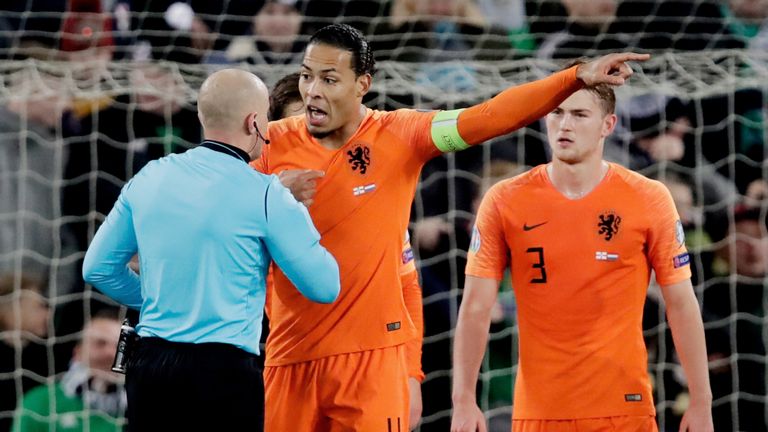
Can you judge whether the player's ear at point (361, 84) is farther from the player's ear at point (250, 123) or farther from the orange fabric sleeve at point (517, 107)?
the player's ear at point (250, 123)

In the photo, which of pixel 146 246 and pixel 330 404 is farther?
pixel 330 404

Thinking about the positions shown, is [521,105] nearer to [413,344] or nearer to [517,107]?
[517,107]

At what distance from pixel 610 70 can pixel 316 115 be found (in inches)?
37.4

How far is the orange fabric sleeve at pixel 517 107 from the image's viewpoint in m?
3.38

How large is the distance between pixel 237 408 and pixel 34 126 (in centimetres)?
308

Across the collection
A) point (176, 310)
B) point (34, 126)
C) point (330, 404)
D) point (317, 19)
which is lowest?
point (330, 404)

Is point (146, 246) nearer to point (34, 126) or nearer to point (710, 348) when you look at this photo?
point (34, 126)

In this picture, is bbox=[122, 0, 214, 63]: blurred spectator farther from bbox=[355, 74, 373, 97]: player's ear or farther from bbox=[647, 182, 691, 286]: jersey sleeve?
bbox=[647, 182, 691, 286]: jersey sleeve

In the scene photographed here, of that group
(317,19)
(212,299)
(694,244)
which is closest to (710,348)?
(694,244)

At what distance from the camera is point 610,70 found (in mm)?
3271

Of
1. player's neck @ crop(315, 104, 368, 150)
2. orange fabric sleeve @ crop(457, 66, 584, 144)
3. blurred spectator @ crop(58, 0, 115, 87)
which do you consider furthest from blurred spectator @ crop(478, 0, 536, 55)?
orange fabric sleeve @ crop(457, 66, 584, 144)

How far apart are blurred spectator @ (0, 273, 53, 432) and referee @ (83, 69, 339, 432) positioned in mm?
2457

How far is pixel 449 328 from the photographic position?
5695 mm

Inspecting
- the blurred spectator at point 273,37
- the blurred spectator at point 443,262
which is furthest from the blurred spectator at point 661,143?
the blurred spectator at point 273,37
